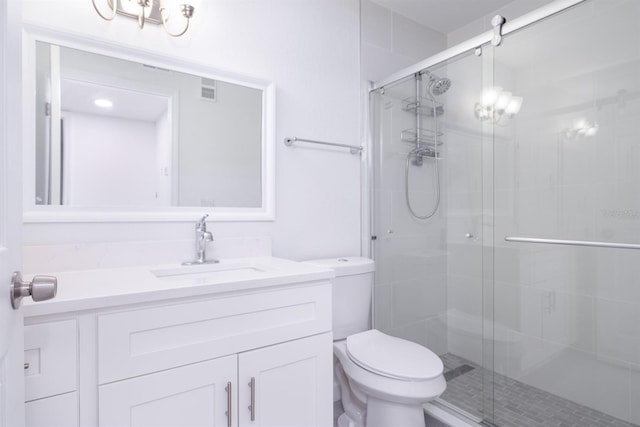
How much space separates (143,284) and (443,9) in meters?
2.38

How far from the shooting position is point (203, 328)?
1.04 metres

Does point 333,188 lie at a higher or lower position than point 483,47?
lower

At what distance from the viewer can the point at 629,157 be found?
4.69 feet

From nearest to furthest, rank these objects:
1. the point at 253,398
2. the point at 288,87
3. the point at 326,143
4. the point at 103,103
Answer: the point at 253,398 → the point at 103,103 → the point at 288,87 → the point at 326,143

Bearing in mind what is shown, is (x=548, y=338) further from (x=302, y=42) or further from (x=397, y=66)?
(x=302, y=42)

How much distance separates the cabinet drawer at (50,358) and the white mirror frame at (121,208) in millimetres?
577

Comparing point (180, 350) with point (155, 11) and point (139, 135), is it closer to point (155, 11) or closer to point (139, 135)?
point (139, 135)

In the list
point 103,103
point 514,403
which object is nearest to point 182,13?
point 103,103

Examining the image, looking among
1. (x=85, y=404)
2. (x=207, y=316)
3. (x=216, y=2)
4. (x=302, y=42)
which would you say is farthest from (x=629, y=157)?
(x=85, y=404)

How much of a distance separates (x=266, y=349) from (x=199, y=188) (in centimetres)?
78

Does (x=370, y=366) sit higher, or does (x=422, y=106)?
(x=422, y=106)

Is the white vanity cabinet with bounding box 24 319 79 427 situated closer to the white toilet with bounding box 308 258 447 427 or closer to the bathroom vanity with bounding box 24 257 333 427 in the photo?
the bathroom vanity with bounding box 24 257 333 427

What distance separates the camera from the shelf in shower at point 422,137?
2.06 meters

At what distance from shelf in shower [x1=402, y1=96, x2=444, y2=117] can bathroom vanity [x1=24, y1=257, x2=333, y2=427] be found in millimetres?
1261
